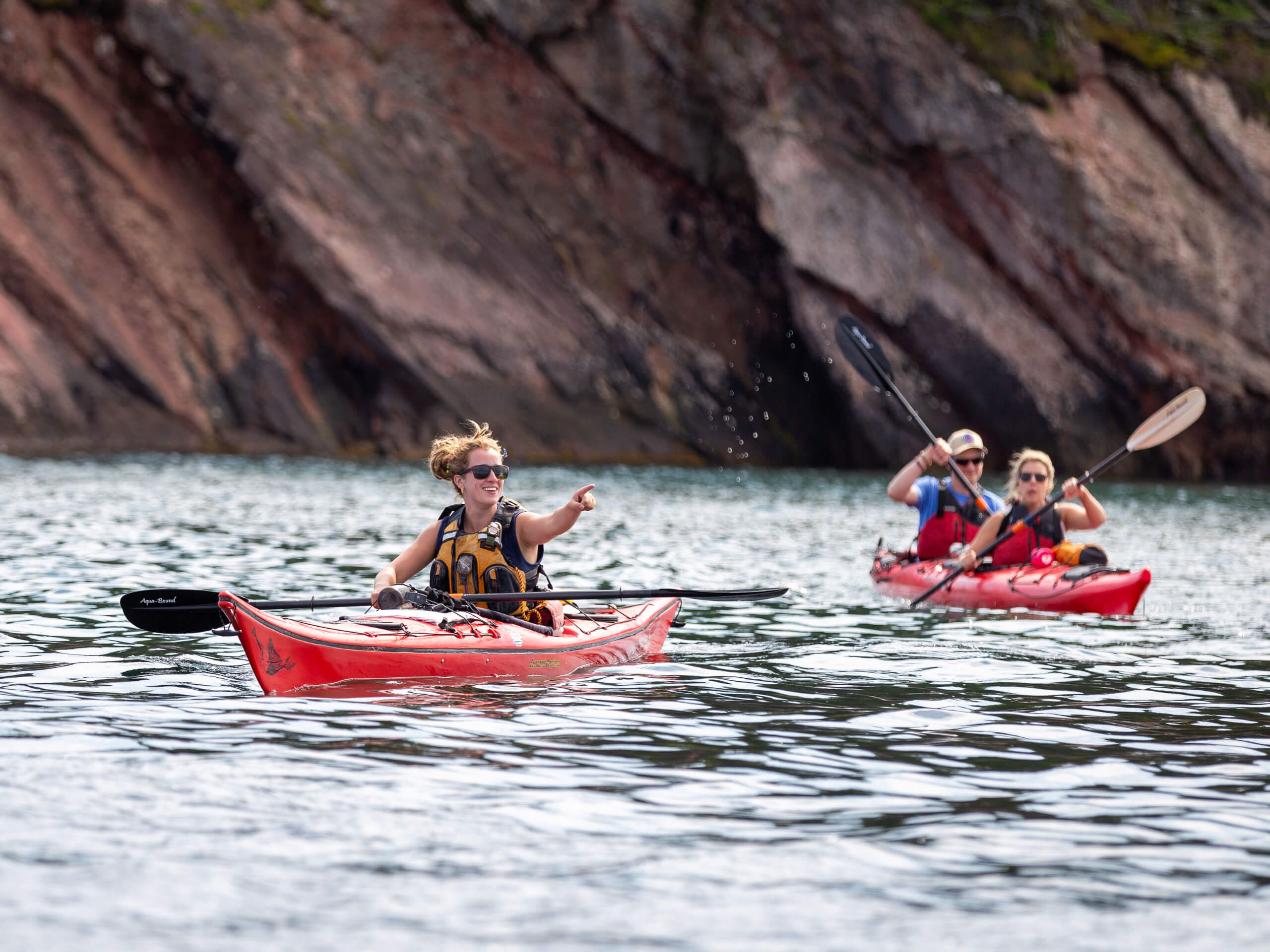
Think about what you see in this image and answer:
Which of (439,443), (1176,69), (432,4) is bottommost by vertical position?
(439,443)

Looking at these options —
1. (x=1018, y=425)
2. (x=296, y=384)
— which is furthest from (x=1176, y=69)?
(x=296, y=384)

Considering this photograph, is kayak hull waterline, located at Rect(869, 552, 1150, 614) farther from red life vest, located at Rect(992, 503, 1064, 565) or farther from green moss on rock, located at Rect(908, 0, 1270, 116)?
green moss on rock, located at Rect(908, 0, 1270, 116)

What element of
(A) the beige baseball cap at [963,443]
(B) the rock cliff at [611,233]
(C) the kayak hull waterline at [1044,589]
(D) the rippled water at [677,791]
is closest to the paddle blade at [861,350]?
(A) the beige baseball cap at [963,443]

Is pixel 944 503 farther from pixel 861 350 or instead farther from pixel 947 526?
pixel 861 350

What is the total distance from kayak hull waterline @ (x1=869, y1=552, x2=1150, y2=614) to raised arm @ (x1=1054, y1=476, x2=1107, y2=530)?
17.5 inches

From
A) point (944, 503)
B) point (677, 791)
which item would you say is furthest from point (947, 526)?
point (677, 791)

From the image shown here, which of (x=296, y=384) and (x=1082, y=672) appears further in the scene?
(x=296, y=384)

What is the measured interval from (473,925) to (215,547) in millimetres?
10980

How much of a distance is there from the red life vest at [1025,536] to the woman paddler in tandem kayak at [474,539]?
198 inches

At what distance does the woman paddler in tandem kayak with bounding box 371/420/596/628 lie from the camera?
7.77 m

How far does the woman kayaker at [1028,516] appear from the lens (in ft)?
37.8

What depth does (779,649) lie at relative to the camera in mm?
9281

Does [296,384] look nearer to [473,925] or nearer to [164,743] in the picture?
→ [164,743]

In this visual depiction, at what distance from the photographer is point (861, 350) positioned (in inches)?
609
